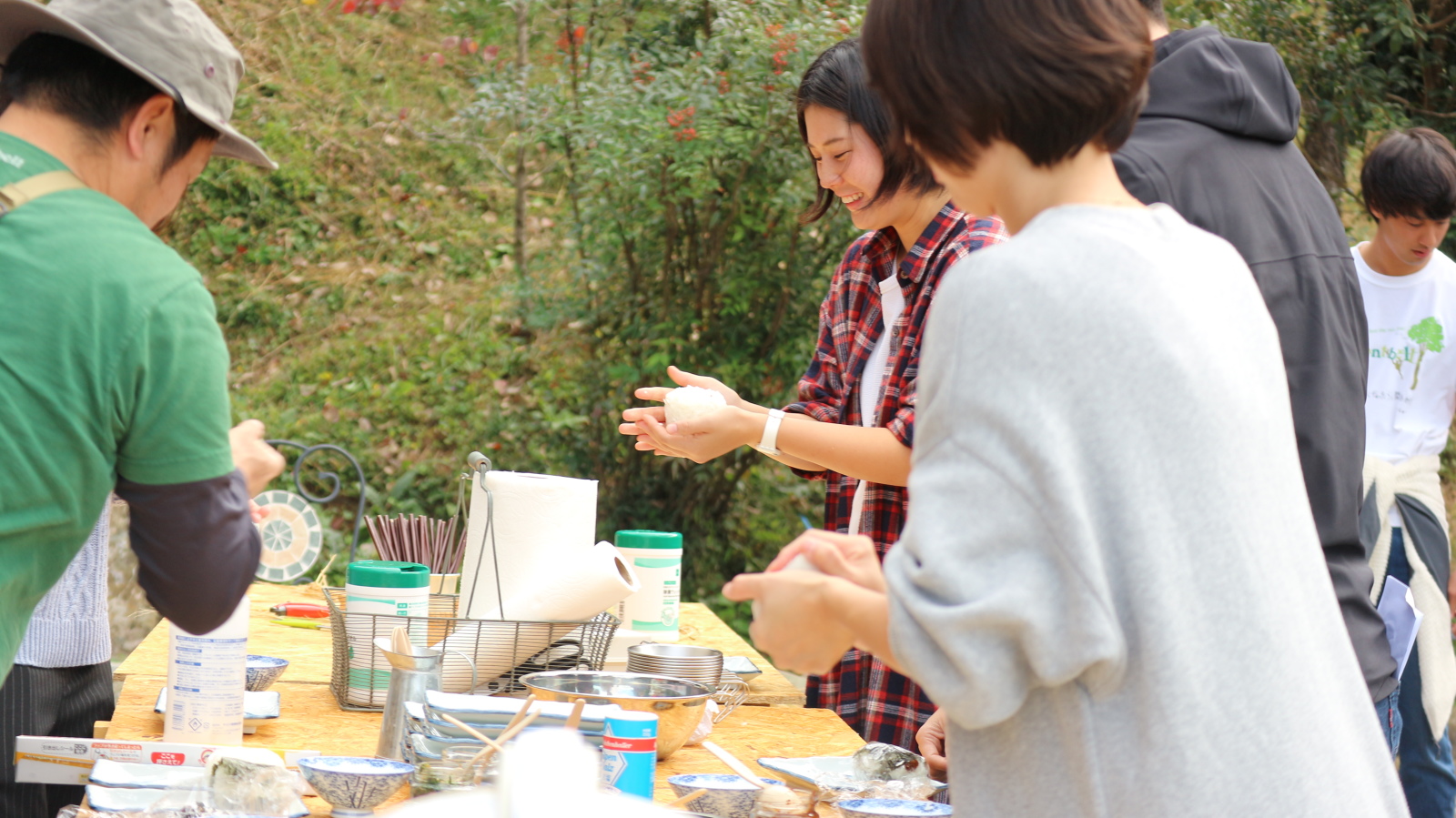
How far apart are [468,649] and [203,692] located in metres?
0.39


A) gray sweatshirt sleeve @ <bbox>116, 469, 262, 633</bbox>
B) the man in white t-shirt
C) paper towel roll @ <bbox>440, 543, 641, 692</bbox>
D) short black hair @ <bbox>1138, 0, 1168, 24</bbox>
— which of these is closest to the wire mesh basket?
paper towel roll @ <bbox>440, 543, 641, 692</bbox>

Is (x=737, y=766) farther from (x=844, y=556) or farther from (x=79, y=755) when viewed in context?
(x=79, y=755)

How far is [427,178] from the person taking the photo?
7.50 metres

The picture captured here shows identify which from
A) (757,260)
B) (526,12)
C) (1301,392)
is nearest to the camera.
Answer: (1301,392)

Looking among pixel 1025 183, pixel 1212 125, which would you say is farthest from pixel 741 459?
pixel 1025 183

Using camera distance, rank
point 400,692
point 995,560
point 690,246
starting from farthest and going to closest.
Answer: point 690,246 < point 400,692 < point 995,560

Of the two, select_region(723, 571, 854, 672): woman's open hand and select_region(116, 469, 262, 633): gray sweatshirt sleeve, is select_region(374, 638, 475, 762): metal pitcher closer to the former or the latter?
select_region(116, 469, 262, 633): gray sweatshirt sleeve

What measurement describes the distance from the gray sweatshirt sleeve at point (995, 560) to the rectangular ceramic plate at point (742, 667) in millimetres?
1320

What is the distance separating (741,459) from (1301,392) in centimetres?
406

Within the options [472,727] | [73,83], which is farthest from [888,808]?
[73,83]

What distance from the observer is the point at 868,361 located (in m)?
2.46

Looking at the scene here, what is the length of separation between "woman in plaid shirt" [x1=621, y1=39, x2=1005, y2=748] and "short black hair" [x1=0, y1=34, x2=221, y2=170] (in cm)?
116

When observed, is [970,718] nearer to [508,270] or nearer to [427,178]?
[508,270]

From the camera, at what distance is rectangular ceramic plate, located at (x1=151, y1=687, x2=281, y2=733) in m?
1.84
